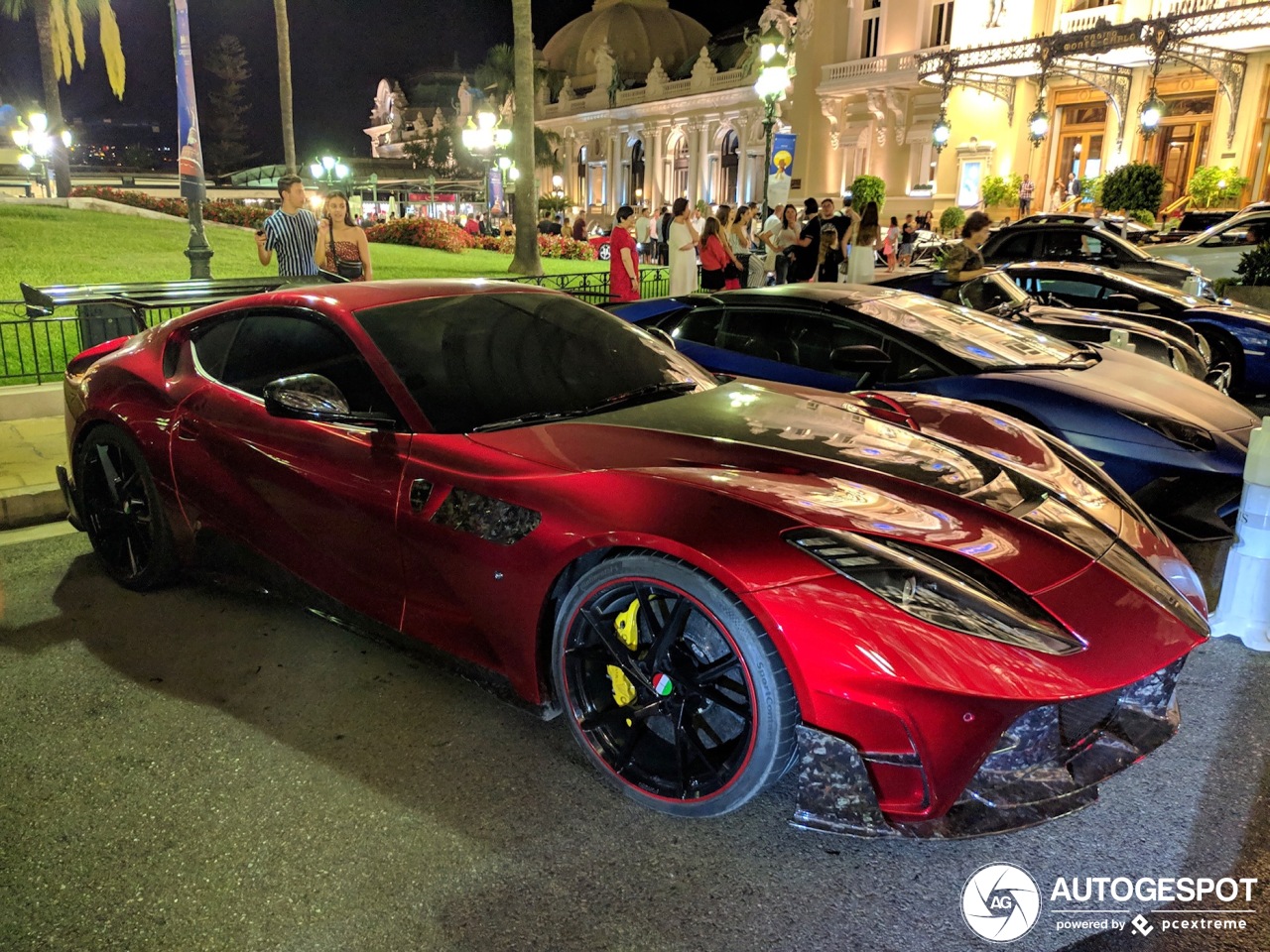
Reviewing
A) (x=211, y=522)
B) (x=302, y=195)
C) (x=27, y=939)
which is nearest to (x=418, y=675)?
(x=211, y=522)

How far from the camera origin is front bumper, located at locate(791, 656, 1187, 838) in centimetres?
223

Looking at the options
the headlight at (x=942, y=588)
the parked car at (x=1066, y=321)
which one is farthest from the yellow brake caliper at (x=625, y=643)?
the parked car at (x=1066, y=321)

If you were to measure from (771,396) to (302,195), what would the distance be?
17.7ft

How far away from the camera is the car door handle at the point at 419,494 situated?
9.71 ft

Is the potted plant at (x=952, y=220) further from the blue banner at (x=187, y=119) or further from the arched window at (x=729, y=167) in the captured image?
the arched window at (x=729, y=167)

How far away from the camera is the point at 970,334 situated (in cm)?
555

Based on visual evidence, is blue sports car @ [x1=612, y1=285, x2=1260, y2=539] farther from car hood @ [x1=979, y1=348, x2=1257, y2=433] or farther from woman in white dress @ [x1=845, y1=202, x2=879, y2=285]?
woman in white dress @ [x1=845, y1=202, x2=879, y2=285]

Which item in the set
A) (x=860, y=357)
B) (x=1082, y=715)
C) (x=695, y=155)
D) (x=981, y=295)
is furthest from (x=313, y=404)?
(x=695, y=155)

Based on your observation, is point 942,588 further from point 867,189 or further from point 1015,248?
point 867,189

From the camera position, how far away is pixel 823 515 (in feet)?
8.14

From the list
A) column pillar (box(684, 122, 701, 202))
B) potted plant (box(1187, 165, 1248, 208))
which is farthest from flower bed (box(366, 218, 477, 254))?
column pillar (box(684, 122, 701, 202))

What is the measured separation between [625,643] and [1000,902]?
3.85 ft

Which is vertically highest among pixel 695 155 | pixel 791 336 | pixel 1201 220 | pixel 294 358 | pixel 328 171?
pixel 695 155

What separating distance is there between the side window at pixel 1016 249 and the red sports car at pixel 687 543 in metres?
9.23
